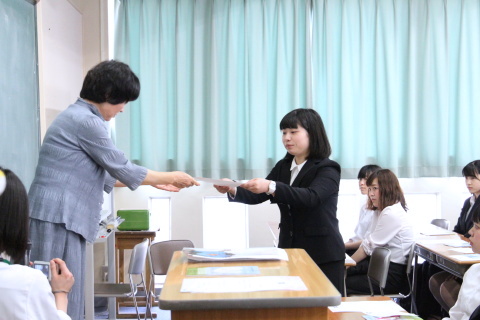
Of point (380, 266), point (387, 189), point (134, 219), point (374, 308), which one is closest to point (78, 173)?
point (374, 308)

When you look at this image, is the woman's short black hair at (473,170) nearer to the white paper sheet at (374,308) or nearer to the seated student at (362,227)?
the seated student at (362,227)

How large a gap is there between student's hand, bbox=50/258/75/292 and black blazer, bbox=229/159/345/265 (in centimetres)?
102

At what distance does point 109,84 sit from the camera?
2383mm

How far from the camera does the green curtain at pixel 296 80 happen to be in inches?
237

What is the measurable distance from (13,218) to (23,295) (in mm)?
212

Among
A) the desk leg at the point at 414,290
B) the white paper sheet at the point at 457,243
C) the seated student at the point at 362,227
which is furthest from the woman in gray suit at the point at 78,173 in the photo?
the seated student at the point at 362,227

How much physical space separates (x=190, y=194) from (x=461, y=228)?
8.66 ft

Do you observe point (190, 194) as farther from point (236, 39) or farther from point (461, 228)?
point (461, 228)

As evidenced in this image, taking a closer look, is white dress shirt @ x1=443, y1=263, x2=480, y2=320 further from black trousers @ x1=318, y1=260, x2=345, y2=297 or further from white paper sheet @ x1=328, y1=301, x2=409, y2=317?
black trousers @ x1=318, y1=260, x2=345, y2=297

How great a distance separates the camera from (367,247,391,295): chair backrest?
3719 mm

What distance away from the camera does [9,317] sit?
1503 mm

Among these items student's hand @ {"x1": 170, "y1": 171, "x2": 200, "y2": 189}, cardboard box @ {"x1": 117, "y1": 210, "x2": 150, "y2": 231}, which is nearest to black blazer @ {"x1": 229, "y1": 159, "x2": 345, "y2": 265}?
student's hand @ {"x1": 170, "y1": 171, "x2": 200, "y2": 189}

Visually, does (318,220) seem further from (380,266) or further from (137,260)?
(137,260)

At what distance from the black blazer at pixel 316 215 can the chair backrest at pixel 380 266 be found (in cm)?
119
